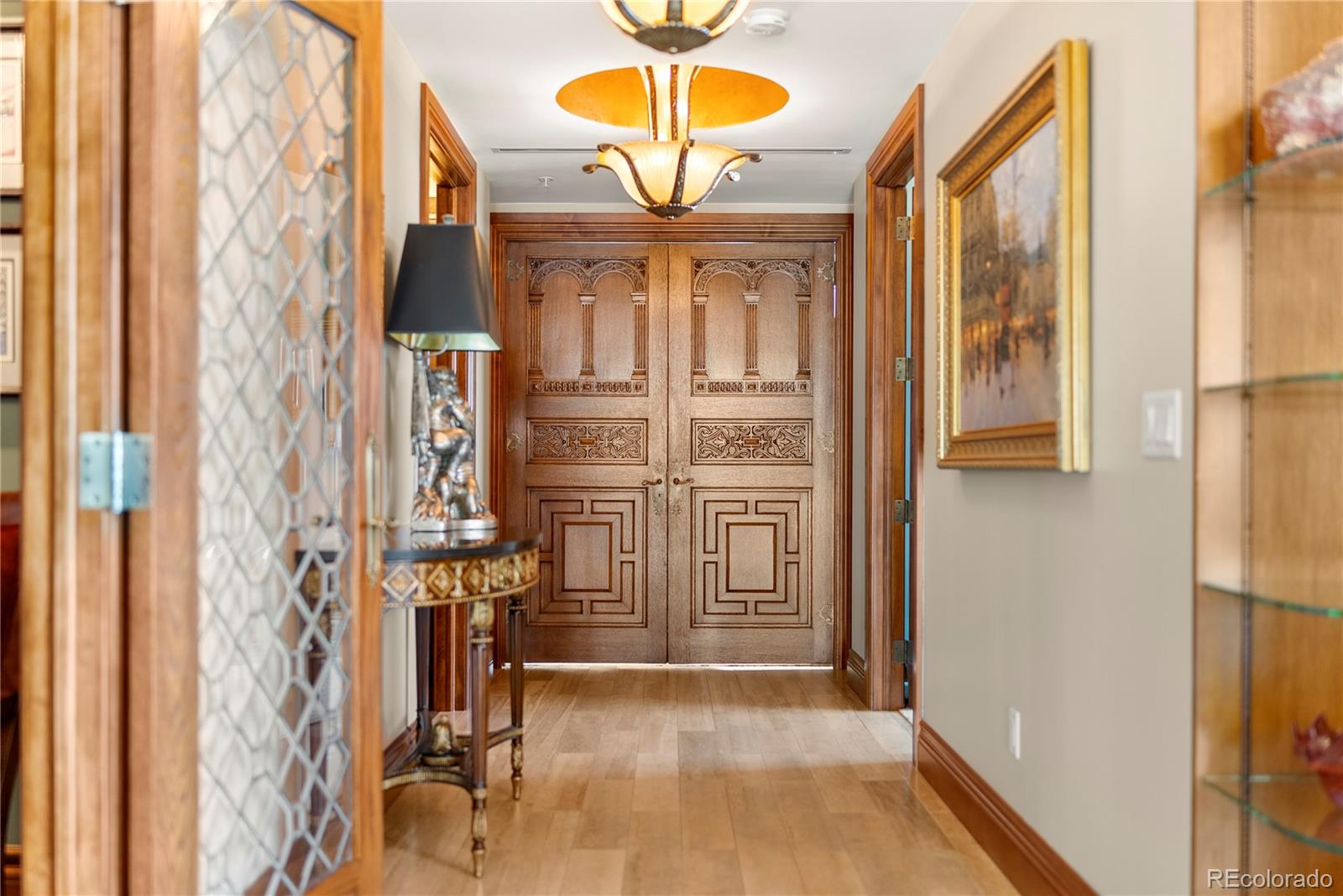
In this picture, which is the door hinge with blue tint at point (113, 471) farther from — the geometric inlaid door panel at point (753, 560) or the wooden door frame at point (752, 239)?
the geometric inlaid door panel at point (753, 560)

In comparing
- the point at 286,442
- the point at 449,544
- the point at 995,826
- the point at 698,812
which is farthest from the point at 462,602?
the point at 995,826

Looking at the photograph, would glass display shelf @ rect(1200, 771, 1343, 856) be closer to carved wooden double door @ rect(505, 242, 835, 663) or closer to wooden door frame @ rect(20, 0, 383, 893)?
wooden door frame @ rect(20, 0, 383, 893)

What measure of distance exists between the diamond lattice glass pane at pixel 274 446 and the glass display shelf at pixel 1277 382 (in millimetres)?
1606

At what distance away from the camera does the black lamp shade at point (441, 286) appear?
9.98 ft

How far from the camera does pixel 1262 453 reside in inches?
67.3

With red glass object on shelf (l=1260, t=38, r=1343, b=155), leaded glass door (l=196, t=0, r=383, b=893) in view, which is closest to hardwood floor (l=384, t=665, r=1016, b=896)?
leaded glass door (l=196, t=0, r=383, b=893)

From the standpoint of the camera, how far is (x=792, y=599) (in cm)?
564

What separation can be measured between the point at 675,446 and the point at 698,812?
268 centimetres

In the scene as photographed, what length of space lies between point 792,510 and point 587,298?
154cm

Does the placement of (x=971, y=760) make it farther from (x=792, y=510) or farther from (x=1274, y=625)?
(x=792, y=510)

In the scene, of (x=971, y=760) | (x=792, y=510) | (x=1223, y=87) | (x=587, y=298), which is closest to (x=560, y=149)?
(x=587, y=298)

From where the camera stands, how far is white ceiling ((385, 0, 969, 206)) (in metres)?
3.23

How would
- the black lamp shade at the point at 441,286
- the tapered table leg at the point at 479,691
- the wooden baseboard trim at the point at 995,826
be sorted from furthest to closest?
the black lamp shade at the point at 441,286 → the tapered table leg at the point at 479,691 → the wooden baseboard trim at the point at 995,826

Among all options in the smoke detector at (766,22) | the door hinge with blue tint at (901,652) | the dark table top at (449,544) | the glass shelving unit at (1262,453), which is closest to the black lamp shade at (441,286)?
the dark table top at (449,544)
